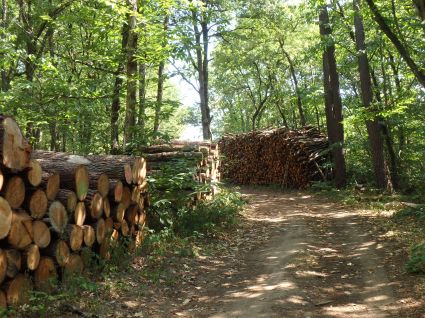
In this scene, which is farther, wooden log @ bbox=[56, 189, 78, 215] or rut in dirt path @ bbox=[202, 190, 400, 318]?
wooden log @ bbox=[56, 189, 78, 215]

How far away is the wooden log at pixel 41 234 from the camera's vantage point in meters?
4.87

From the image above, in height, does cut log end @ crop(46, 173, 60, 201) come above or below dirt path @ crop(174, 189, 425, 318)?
above

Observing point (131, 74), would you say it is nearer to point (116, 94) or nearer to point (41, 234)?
point (116, 94)

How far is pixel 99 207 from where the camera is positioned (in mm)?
6215

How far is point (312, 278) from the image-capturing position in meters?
6.30

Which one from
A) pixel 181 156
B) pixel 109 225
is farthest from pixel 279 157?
pixel 109 225

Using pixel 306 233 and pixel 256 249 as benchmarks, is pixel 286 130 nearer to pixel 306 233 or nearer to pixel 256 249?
pixel 306 233

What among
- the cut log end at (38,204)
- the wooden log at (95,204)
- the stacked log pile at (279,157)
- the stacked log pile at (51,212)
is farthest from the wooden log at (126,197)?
the stacked log pile at (279,157)

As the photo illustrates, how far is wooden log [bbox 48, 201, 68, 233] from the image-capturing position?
16.9 ft

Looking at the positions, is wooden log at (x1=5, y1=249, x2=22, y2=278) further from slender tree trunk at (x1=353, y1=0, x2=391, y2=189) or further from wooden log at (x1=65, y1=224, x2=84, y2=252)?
slender tree trunk at (x1=353, y1=0, x2=391, y2=189)

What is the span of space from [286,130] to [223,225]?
1078cm

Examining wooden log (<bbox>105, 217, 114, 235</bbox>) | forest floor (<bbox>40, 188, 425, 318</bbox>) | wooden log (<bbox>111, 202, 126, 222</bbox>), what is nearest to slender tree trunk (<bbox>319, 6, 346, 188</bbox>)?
forest floor (<bbox>40, 188, 425, 318</bbox>)

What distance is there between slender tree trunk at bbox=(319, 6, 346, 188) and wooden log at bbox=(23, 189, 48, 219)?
44.1ft

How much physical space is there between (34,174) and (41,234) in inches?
28.2
